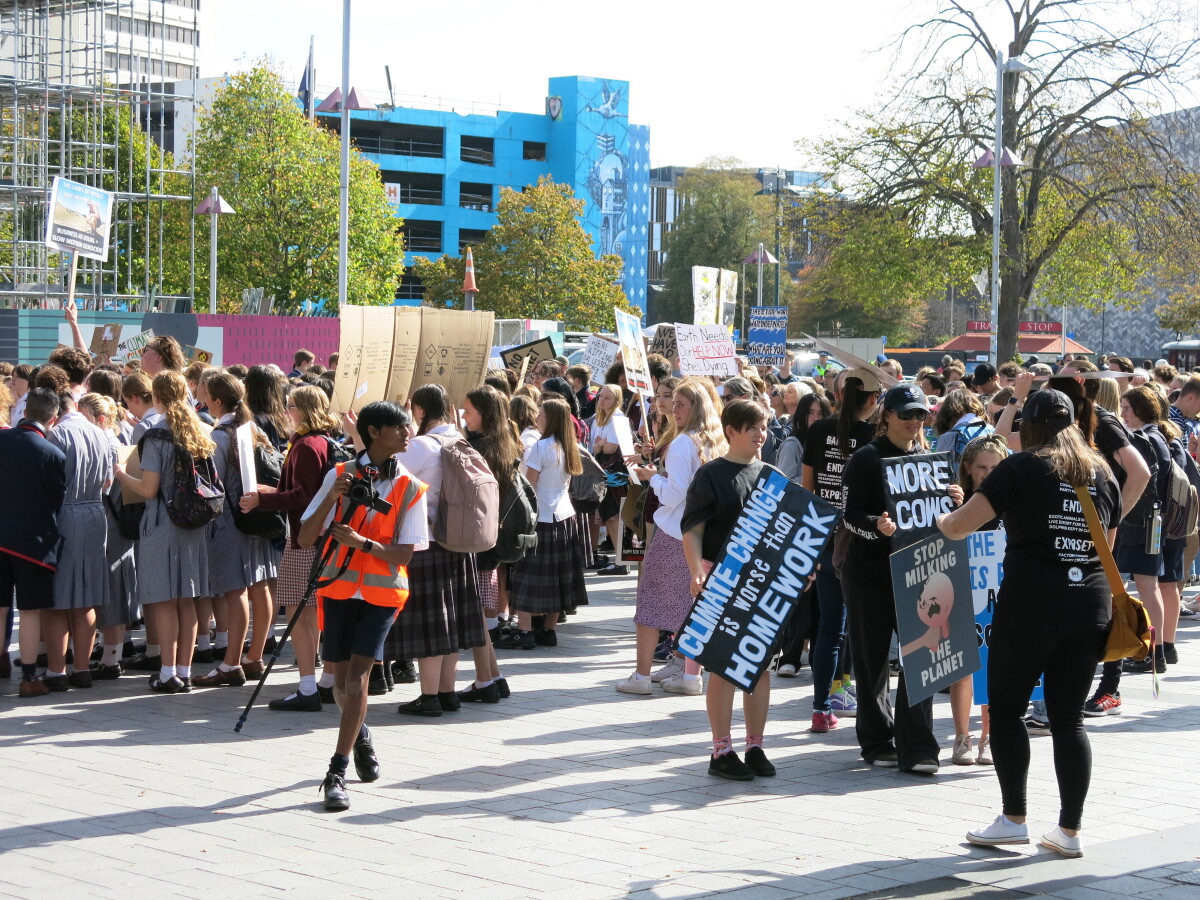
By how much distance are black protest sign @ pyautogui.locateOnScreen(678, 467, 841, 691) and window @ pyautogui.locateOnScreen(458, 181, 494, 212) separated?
266 ft

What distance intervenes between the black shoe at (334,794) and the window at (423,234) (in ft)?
260

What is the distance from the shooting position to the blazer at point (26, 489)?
8.57 m

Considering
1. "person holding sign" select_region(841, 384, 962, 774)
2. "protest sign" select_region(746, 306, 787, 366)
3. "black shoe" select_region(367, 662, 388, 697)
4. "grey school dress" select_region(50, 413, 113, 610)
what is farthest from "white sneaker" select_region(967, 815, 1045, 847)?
"protest sign" select_region(746, 306, 787, 366)

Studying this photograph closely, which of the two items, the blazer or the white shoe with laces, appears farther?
the blazer

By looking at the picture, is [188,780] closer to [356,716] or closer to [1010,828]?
[356,716]

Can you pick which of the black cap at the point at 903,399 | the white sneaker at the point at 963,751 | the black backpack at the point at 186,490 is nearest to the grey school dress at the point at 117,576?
the black backpack at the point at 186,490

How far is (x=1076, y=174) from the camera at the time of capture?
3475 centimetres

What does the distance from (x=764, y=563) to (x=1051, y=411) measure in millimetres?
1708

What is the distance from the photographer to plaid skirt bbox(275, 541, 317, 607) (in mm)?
8883

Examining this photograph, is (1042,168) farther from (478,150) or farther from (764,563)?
(478,150)

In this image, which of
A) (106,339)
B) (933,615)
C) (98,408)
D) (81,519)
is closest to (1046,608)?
(933,615)

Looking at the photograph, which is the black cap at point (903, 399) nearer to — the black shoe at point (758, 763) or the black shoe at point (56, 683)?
the black shoe at point (758, 763)

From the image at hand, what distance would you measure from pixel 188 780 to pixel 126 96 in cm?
3455

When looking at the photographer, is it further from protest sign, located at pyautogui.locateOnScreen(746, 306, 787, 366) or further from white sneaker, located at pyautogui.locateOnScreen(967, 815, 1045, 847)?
protest sign, located at pyautogui.locateOnScreen(746, 306, 787, 366)
